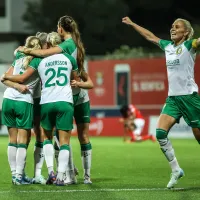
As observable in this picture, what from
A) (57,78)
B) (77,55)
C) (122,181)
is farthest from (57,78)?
(122,181)

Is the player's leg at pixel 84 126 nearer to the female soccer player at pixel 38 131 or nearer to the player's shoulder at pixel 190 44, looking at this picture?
the female soccer player at pixel 38 131

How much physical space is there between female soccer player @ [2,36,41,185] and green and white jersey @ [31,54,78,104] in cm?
49

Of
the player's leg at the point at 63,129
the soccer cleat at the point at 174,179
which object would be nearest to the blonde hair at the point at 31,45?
the player's leg at the point at 63,129

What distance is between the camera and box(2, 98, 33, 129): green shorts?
11734 mm

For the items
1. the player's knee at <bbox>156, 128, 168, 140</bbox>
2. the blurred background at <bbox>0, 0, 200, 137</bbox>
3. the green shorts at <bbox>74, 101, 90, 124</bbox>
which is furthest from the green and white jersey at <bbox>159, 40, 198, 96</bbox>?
the blurred background at <bbox>0, 0, 200, 137</bbox>

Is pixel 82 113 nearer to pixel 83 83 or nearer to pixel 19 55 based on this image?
pixel 83 83

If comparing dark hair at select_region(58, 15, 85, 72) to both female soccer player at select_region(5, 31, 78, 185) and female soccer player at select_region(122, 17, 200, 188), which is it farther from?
female soccer player at select_region(122, 17, 200, 188)

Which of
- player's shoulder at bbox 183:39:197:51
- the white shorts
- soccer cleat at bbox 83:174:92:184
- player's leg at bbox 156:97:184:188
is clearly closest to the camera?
player's shoulder at bbox 183:39:197:51

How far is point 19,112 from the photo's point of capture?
38.5 feet

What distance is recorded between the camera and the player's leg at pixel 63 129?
1111 centimetres

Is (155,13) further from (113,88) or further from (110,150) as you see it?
(110,150)

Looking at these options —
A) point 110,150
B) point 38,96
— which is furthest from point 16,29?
point 38,96

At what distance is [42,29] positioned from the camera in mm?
54969

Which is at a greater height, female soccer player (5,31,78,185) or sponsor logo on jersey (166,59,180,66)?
sponsor logo on jersey (166,59,180,66)
